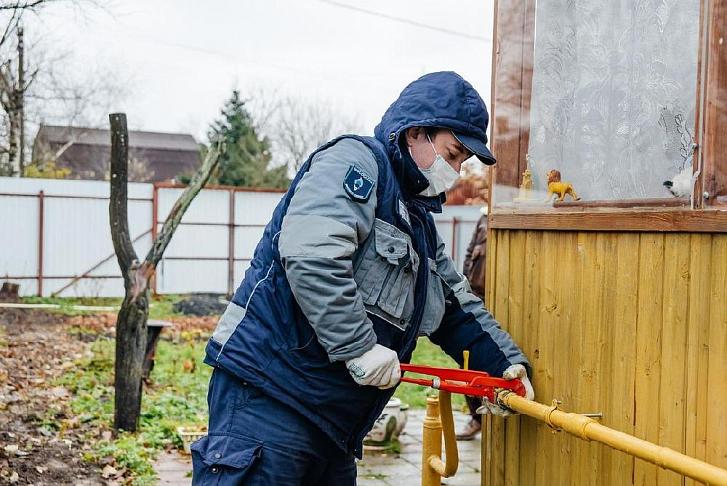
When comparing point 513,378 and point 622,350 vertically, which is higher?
point 622,350

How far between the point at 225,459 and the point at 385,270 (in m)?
0.79

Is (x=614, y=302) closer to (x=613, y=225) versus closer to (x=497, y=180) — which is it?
(x=613, y=225)

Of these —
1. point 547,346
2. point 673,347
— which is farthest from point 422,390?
point 673,347

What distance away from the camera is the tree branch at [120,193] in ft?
21.0

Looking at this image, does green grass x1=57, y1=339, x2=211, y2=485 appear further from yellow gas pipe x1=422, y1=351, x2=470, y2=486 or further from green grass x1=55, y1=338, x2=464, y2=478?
yellow gas pipe x1=422, y1=351, x2=470, y2=486

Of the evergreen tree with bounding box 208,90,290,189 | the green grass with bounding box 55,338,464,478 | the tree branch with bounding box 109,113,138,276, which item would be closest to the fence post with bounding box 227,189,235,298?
the green grass with bounding box 55,338,464,478

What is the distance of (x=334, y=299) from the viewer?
97.9 inches

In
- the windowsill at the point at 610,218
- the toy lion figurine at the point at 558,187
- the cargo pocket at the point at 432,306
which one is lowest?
the cargo pocket at the point at 432,306

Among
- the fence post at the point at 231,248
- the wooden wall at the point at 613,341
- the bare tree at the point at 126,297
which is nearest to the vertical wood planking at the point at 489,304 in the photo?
the wooden wall at the point at 613,341

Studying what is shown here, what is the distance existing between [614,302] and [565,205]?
48 cm

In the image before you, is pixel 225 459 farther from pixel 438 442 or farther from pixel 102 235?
pixel 102 235

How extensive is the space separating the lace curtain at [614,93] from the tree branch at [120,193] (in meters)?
3.95

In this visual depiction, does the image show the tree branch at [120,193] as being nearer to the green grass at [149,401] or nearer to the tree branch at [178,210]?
the tree branch at [178,210]

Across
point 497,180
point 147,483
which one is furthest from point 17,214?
point 497,180
